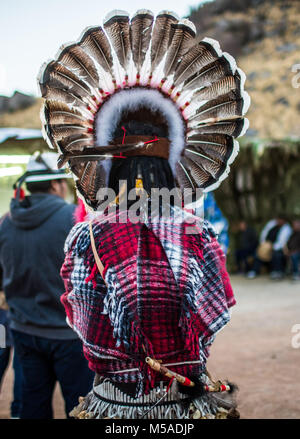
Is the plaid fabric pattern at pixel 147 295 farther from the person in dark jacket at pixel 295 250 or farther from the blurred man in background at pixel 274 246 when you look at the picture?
the blurred man in background at pixel 274 246

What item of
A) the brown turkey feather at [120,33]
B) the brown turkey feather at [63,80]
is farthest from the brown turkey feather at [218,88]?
the brown turkey feather at [63,80]

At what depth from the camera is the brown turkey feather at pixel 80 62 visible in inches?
75.2

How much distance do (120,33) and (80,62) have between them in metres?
0.21

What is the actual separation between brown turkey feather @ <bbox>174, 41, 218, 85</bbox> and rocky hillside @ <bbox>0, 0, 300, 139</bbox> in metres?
24.1

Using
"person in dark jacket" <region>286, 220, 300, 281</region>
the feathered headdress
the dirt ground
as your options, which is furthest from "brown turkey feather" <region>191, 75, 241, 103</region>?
"person in dark jacket" <region>286, 220, 300, 281</region>

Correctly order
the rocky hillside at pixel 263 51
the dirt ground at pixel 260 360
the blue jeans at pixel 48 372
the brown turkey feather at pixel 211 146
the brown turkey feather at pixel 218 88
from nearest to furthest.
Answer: the brown turkey feather at pixel 218 88, the brown turkey feather at pixel 211 146, the blue jeans at pixel 48 372, the dirt ground at pixel 260 360, the rocky hillside at pixel 263 51

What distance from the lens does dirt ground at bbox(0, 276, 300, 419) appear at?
A: 14.6ft

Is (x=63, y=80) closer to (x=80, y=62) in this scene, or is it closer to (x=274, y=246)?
(x=80, y=62)

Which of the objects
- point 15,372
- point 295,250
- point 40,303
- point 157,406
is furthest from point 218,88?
point 295,250

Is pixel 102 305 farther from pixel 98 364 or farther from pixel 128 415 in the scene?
pixel 128 415

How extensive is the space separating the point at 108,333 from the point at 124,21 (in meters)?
1.24

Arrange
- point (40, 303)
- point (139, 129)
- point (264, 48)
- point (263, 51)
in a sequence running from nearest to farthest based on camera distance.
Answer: point (139, 129), point (40, 303), point (263, 51), point (264, 48)

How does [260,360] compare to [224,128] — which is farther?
[260,360]

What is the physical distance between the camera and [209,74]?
197cm
